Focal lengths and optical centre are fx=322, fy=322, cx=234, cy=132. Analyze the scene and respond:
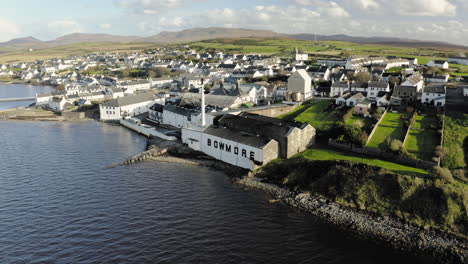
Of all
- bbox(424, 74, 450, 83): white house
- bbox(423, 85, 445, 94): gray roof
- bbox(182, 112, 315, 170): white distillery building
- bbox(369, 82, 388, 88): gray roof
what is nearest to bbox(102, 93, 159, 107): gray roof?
bbox(182, 112, 315, 170): white distillery building

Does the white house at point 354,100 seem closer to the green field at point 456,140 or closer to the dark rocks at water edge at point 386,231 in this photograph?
the green field at point 456,140

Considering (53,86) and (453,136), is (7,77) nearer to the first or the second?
(53,86)

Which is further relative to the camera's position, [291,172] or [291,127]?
[291,127]

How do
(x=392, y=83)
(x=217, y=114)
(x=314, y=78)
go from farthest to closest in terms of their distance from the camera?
(x=314, y=78) → (x=392, y=83) → (x=217, y=114)

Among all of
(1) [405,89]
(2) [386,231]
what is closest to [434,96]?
(1) [405,89]

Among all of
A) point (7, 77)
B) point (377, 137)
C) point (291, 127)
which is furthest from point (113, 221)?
point (7, 77)

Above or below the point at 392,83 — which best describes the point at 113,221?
below

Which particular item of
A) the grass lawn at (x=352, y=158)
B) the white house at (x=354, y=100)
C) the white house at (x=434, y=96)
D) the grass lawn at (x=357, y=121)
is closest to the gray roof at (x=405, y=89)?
the white house at (x=434, y=96)
